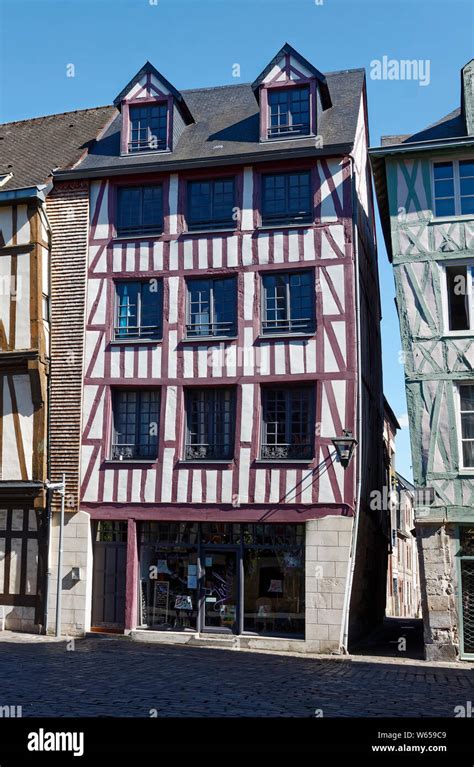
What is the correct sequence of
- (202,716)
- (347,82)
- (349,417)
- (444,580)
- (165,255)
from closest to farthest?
(202,716) < (444,580) < (349,417) < (165,255) < (347,82)

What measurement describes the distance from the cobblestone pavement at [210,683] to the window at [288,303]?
6.34m

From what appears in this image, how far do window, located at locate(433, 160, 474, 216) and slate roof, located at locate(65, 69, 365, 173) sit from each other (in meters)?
1.96

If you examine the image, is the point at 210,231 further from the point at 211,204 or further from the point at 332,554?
the point at 332,554

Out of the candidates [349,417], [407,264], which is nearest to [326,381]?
[349,417]

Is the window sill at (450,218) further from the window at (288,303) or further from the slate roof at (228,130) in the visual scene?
the window at (288,303)

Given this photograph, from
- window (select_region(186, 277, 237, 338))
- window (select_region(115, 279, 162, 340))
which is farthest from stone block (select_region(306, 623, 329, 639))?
window (select_region(115, 279, 162, 340))

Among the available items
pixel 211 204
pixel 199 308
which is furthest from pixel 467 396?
pixel 211 204

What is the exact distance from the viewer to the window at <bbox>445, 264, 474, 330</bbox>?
691 inches

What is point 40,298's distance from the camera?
19.9 meters

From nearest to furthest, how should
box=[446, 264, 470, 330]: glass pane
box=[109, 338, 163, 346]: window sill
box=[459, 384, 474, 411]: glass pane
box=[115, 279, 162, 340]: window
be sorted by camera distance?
box=[459, 384, 474, 411]: glass pane, box=[446, 264, 470, 330]: glass pane, box=[109, 338, 163, 346]: window sill, box=[115, 279, 162, 340]: window

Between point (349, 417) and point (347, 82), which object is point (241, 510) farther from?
point (347, 82)

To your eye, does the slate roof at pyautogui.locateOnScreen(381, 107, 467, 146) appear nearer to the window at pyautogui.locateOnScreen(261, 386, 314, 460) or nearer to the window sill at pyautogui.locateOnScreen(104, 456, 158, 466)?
the window at pyautogui.locateOnScreen(261, 386, 314, 460)

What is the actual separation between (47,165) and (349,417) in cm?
965

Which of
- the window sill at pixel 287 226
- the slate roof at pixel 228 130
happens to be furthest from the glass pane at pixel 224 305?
the slate roof at pixel 228 130
